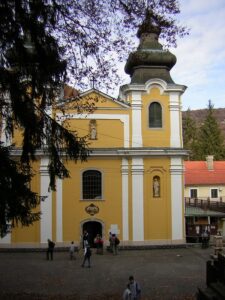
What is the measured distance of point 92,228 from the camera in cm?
2908

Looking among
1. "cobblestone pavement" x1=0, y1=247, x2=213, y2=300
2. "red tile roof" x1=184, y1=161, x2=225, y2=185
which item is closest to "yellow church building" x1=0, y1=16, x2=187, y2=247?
"cobblestone pavement" x1=0, y1=247, x2=213, y2=300

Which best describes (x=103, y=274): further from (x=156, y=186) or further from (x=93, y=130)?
(x=93, y=130)

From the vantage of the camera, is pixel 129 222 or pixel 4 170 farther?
pixel 129 222

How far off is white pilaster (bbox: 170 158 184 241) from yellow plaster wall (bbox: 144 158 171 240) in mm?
229

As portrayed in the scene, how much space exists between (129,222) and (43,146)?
58.3 ft

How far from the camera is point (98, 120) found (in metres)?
29.3

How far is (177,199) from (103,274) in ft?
34.0

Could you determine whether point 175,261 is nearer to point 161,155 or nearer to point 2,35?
point 161,155

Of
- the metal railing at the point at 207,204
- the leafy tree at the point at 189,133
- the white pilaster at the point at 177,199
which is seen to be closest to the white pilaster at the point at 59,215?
the white pilaster at the point at 177,199

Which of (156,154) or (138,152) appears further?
(156,154)

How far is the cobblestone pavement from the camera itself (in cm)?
1583

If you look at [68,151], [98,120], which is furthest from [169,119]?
[68,151]

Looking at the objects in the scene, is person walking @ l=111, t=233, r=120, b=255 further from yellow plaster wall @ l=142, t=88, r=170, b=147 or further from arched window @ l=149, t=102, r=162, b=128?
arched window @ l=149, t=102, r=162, b=128

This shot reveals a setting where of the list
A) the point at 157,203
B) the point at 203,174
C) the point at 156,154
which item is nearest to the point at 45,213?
the point at 157,203
